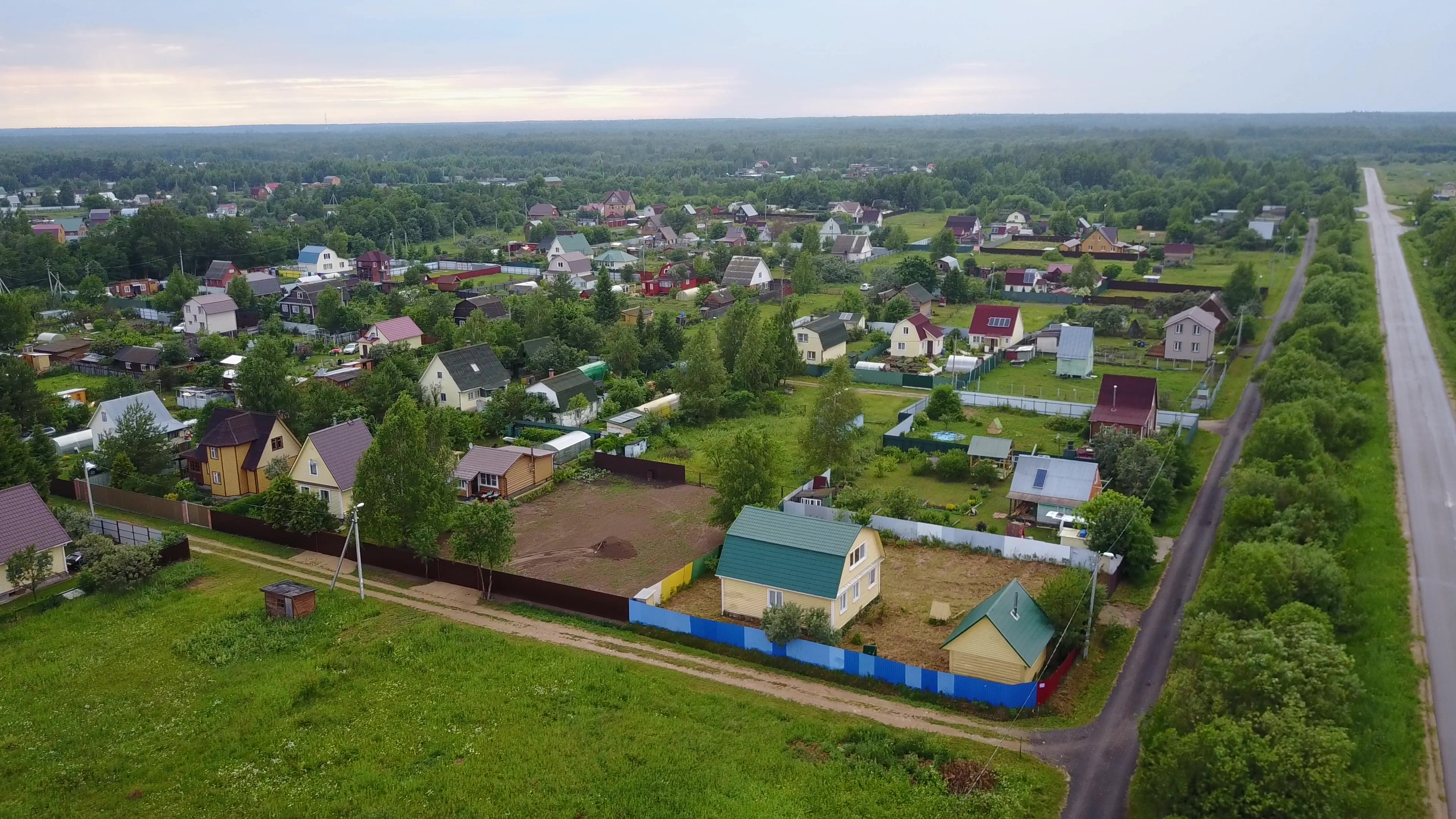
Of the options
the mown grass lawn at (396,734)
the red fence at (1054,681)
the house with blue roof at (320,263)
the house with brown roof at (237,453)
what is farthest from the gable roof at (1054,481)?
the house with blue roof at (320,263)

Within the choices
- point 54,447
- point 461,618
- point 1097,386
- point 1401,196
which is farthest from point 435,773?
point 1401,196

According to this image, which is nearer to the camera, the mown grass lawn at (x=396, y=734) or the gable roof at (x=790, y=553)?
the mown grass lawn at (x=396, y=734)

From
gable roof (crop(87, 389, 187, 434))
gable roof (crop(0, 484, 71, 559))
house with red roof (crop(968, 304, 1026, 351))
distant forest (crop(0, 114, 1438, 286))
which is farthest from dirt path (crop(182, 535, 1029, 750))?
distant forest (crop(0, 114, 1438, 286))

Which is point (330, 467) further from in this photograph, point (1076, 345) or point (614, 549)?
point (1076, 345)

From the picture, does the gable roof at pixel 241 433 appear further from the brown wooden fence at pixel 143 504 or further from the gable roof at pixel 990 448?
the gable roof at pixel 990 448

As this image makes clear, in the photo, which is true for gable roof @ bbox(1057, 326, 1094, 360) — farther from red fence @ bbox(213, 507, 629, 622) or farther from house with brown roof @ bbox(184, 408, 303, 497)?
house with brown roof @ bbox(184, 408, 303, 497)

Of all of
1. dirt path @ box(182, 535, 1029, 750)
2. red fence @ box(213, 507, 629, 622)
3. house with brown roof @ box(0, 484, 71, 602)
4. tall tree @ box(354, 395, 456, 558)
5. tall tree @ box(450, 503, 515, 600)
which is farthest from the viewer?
tall tree @ box(354, 395, 456, 558)

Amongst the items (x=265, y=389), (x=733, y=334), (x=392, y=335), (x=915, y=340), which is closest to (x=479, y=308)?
(x=392, y=335)
